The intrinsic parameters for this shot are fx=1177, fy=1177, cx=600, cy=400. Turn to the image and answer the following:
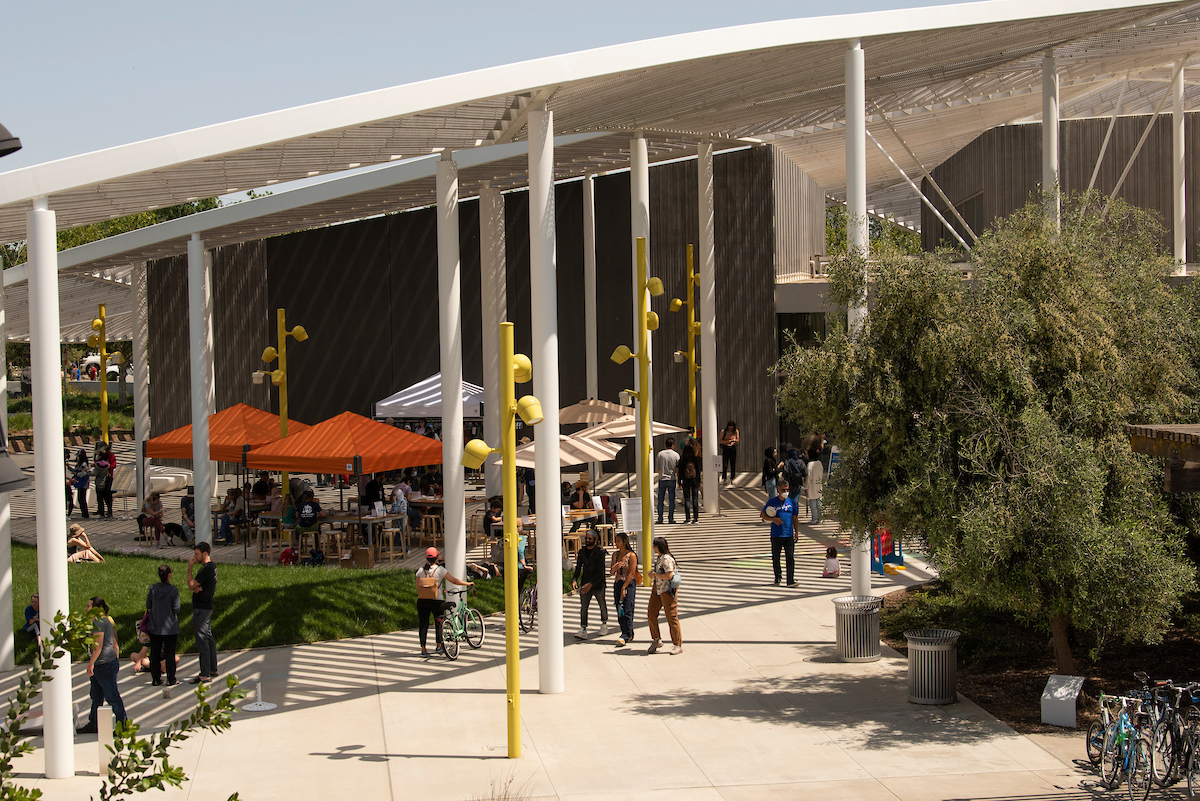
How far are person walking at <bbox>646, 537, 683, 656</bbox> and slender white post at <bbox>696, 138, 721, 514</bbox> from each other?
8.86 m

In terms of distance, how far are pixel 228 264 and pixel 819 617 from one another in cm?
2413

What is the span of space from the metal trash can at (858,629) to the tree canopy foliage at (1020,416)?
2.03m

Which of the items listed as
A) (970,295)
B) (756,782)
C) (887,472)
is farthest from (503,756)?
(970,295)

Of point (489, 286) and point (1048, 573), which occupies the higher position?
point (489, 286)

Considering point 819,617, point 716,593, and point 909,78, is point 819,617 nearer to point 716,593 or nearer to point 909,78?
point 716,593

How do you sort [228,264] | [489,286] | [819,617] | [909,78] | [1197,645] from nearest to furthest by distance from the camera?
1. [1197,645]
2. [819,617]
3. [909,78]
4. [489,286]
5. [228,264]

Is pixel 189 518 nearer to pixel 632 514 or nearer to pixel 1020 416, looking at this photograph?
pixel 632 514

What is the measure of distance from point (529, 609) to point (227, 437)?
31.1 feet

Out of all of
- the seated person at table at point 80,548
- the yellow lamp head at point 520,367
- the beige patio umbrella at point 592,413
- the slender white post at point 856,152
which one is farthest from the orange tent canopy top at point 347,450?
the yellow lamp head at point 520,367

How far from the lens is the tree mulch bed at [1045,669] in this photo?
37.6ft

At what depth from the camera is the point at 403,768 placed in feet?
33.3

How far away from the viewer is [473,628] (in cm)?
1480

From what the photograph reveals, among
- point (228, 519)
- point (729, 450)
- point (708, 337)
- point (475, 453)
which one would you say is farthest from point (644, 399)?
point (729, 450)

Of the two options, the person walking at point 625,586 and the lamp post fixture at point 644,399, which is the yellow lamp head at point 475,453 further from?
the lamp post fixture at point 644,399
